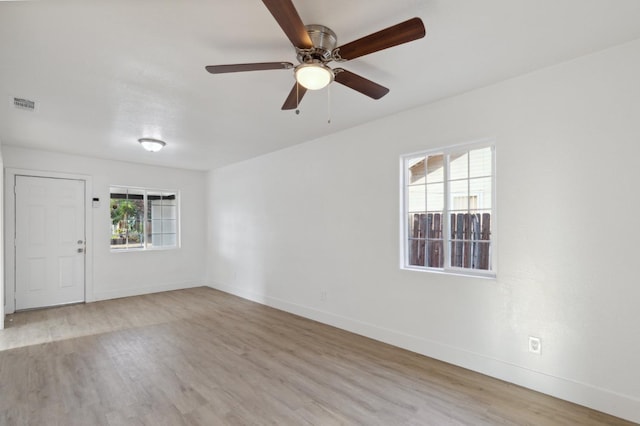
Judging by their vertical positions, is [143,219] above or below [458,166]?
below

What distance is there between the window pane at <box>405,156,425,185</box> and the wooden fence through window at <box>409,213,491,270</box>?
387 mm

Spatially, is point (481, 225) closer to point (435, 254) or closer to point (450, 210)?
point (450, 210)

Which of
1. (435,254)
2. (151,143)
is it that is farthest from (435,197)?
(151,143)

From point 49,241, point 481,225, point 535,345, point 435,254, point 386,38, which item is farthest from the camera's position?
point 49,241

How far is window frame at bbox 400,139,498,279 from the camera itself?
2881mm

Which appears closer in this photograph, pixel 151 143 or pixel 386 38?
pixel 386 38

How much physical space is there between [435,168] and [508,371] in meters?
2.02

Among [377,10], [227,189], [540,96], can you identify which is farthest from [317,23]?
[227,189]

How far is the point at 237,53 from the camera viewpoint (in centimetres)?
228

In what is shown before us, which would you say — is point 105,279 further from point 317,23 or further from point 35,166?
point 317,23

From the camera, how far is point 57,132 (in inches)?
162

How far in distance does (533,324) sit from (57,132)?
5822 millimetres

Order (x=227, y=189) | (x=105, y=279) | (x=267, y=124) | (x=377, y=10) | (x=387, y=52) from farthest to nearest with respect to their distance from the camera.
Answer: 1. (x=227, y=189)
2. (x=105, y=279)
3. (x=267, y=124)
4. (x=387, y=52)
5. (x=377, y=10)

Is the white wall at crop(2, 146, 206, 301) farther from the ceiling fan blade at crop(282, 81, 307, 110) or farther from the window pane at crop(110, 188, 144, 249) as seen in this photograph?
the ceiling fan blade at crop(282, 81, 307, 110)
